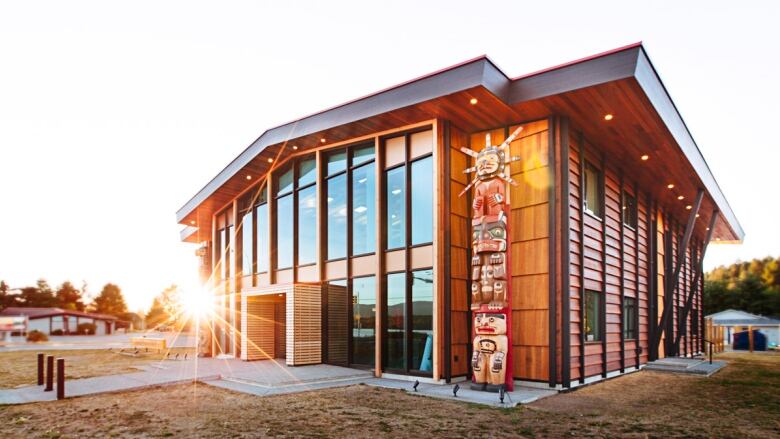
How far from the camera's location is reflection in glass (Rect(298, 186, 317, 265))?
636 inches

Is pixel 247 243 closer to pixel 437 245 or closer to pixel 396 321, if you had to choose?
pixel 396 321

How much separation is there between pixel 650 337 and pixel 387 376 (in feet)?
34.1

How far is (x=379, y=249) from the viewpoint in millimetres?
13438

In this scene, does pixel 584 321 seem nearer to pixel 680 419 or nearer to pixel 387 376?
pixel 680 419

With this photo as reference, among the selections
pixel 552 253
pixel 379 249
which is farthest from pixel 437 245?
pixel 552 253

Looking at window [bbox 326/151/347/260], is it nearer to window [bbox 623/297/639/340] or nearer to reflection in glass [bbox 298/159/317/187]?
reflection in glass [bbox 298/159/317/187]

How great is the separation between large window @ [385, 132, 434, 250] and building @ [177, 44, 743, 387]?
42 millimetres

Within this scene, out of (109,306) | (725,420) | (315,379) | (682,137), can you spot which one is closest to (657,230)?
(682,137)

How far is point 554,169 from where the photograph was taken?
11.8 metres

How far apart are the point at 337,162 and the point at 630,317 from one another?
10.2 metres

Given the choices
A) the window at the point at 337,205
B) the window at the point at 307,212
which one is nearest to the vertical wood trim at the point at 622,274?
the window at the point at 337,205

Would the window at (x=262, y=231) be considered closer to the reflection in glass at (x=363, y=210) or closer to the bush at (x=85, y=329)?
the reflection in glass at (x=363, y=210)

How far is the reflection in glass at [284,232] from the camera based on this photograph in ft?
56.4

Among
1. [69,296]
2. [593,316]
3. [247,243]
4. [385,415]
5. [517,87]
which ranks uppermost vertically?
[517,87]
